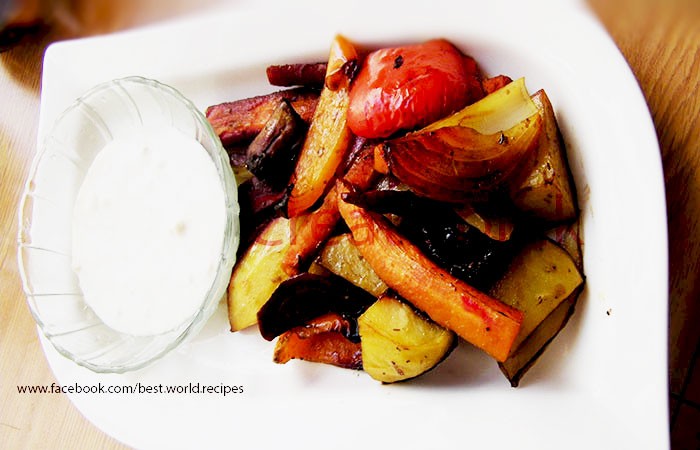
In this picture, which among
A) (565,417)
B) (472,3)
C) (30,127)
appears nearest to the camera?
(565,417)

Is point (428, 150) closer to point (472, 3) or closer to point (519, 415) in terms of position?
point (472, 3)

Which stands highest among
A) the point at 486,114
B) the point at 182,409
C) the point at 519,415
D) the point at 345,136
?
the point at 486,114

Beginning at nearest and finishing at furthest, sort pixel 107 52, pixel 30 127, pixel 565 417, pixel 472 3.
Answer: pixel 565 417, pixel 472 3, pixel 107 52, pixel 30 127

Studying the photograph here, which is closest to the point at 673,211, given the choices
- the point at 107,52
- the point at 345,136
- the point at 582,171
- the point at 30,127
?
the point at 582,171

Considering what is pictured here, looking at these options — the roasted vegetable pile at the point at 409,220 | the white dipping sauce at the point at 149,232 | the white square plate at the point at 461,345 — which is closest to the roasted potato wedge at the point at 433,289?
the roasted vegetable pile at the point at 409,220

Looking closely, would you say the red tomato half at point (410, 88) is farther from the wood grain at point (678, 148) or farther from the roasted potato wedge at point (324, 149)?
the wood grain at point (678, 148)

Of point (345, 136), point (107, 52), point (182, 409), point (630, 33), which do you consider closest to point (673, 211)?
point (630, 33)

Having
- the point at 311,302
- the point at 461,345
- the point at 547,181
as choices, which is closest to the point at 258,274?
the point at 311,302

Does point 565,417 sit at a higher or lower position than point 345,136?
lower

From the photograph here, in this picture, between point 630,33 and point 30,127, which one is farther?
point 30,127
